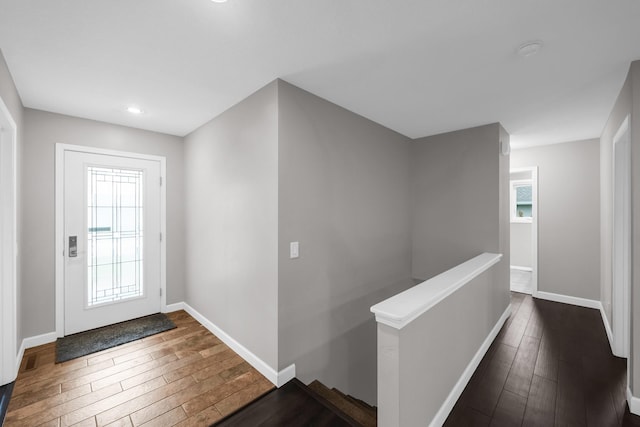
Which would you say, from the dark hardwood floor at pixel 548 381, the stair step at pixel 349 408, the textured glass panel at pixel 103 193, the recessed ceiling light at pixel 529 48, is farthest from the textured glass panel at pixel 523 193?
the textured glass panel at pixel 103 193

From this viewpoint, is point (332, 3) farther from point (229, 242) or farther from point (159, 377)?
point (159, 377)

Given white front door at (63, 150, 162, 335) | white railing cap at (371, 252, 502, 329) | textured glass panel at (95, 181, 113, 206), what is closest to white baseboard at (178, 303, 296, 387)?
white front door at (63, 150, 162, 335)

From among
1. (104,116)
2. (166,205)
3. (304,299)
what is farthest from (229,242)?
(104,116)

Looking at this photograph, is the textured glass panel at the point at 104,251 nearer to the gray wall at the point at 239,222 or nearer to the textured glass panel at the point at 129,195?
the textured glass panel at the point at 129,195

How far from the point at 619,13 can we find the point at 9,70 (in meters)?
3.95

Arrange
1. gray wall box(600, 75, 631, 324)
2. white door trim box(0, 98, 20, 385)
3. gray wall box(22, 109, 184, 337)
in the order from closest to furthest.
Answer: white door trim box(0, 98, 20, 385), gray wall box(600, 75, 631, 324), gray wall box(22, 109, 184, 337)

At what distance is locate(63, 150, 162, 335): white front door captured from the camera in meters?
3.05

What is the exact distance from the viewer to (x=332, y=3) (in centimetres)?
141

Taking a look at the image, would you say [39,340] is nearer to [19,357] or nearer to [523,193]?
[19,357]

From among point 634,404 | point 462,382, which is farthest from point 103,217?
point 634,404

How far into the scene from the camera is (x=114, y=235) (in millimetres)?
3330

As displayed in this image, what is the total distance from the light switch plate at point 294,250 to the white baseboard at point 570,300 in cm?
425

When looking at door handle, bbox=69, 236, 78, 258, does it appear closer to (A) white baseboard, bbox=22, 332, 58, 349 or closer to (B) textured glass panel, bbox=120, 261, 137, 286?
(B) textured glass panel, bbox=120, 261, 137, 286

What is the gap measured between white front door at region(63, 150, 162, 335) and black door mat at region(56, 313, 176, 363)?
12 centimetres
